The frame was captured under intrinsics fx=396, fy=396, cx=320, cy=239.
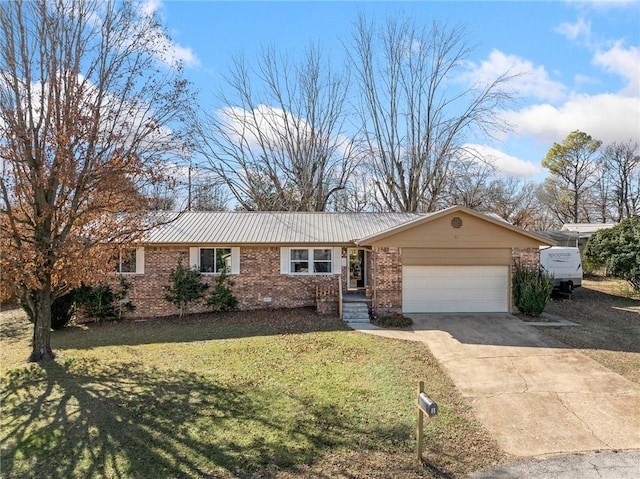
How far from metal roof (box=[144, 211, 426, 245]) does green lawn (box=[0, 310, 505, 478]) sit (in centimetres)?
498

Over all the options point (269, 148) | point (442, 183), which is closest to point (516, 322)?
point (442, 183)

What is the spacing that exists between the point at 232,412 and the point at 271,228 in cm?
1079

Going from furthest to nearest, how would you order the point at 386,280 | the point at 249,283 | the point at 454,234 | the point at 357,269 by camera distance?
the point at 357,269 < the point at 249,283 < the point at 386,280 < the point at 454,234

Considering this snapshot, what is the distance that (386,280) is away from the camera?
45.6 feet

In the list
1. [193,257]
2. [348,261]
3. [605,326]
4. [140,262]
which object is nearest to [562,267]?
[605,326]

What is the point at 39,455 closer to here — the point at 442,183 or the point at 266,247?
the point at 266,247

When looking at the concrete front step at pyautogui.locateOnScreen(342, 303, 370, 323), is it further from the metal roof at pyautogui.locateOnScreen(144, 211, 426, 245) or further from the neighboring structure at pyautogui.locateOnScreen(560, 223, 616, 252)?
the neighboring structure at pyautogui.locateOnScreen(560, 223, 616, 252)

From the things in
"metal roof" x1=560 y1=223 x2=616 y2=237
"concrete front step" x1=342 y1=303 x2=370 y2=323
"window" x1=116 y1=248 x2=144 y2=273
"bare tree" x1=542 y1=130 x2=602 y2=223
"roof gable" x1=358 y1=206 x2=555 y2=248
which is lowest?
"concrete front step" x1=342 y1=303 x2=370 y2=323

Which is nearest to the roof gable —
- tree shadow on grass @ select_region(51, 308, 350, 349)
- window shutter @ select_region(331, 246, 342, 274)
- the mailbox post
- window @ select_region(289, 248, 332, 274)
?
window shutter @ select_region(331, 246, 342, 274)

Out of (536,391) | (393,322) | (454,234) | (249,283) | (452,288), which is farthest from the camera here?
(249,283)

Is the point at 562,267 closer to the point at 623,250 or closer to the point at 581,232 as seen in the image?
the point at 623,250

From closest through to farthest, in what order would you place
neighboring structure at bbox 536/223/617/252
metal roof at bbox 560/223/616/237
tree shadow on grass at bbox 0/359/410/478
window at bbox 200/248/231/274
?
tree shadow on grass at bbox 0/359/410/478, window at bbox 200/248/231/274, neighboring structure at bbox 536/223/617/252, metal roof at bbox 560/223/616/237

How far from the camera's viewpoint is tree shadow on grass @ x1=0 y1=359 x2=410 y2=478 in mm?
4871

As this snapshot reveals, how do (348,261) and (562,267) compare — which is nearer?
(348,261)
